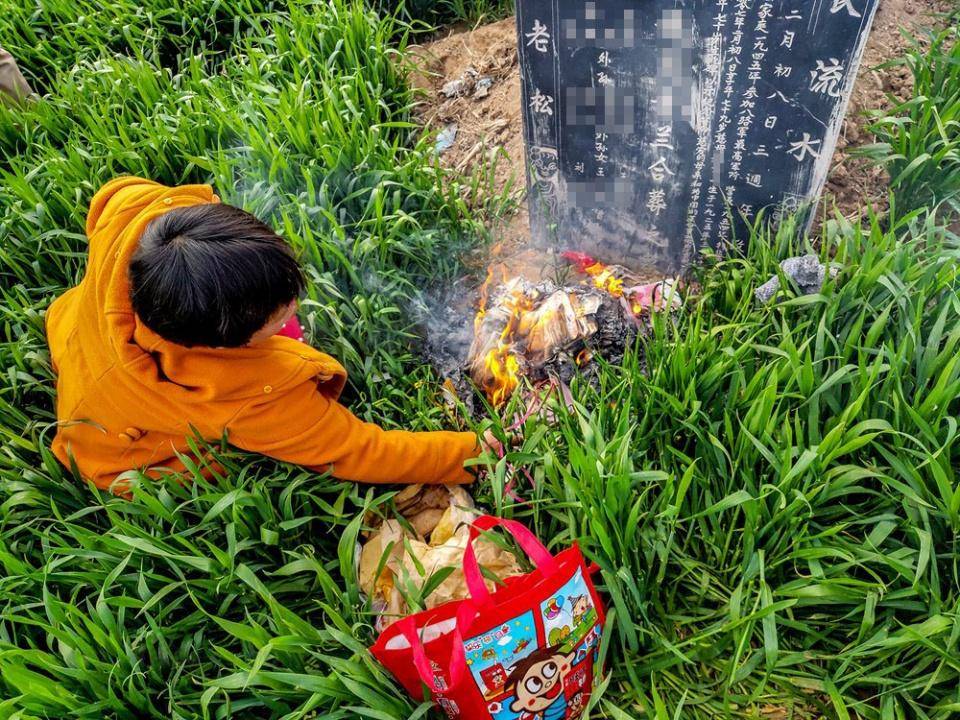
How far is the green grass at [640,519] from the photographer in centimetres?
182

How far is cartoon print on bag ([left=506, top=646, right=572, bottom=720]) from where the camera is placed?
5.67 feet

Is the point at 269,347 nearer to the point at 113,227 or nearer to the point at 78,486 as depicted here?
the point at 113,227

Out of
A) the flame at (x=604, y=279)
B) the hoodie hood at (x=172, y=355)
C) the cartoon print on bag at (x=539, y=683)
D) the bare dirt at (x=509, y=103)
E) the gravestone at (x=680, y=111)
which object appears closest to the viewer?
the cartoon print on bag at (x=539, y=683)

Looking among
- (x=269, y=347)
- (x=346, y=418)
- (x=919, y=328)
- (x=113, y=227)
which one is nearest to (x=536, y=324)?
(x=346, y=418)

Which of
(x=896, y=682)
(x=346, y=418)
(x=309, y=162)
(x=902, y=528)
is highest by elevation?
(x=309, y=162)

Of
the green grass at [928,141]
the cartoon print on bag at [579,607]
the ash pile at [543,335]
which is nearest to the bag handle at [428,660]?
the cartoon print on bag at [579,607]

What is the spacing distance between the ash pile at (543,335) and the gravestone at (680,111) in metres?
0.33

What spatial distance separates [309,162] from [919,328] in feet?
7.31

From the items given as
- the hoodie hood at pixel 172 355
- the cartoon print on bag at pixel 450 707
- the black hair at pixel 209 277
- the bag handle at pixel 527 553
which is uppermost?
the black hair at pixel 209 277

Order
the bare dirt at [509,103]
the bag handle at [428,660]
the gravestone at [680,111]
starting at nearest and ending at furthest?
the bag handle at [428,660] < the gravestone at [680,111] < the bare dirt at [509,103]

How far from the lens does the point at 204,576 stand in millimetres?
2127

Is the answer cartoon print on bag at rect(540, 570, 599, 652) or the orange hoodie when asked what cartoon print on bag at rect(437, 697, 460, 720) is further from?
the orange hoodie

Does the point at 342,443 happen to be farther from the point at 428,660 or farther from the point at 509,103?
the point at 509,103

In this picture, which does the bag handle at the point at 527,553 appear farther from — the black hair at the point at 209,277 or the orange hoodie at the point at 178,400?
the black hair at the point at 209,277
